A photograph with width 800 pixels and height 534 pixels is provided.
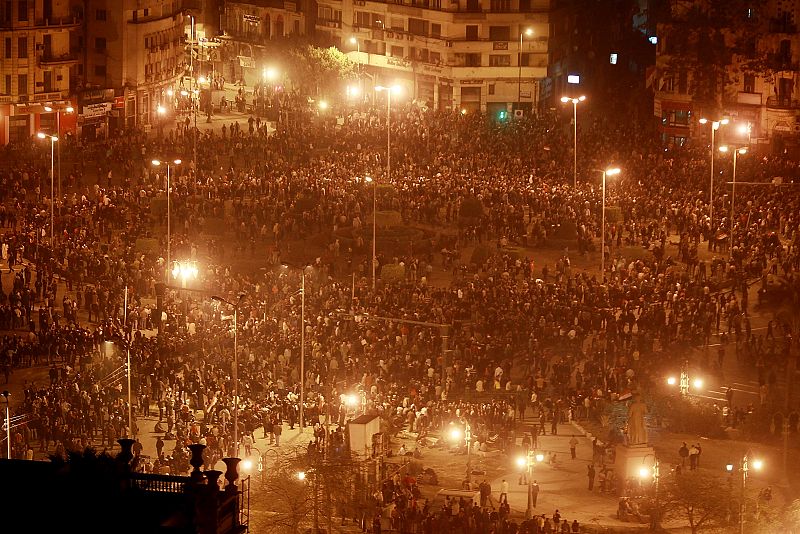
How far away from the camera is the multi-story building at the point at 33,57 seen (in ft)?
296

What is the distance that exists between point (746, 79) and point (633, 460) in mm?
51249

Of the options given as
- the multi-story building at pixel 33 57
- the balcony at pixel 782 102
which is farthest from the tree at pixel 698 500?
the multi-story building at pixel 33 57

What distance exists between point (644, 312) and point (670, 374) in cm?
372

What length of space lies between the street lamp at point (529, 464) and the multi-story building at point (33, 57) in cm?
5973

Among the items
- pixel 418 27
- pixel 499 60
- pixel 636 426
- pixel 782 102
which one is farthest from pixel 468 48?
pixel 636 426

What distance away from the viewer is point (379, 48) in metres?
89.8

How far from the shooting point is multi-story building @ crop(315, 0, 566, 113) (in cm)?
9019

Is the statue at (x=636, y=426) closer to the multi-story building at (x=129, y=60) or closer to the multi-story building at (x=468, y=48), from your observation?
the multi-story building at (x=129, y=60)

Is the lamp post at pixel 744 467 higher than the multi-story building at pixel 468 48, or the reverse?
the multi-story building at pixel 468 48

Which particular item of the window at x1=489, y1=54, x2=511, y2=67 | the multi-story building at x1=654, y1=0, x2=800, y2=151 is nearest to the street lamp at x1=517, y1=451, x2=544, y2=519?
the multi-story building at x1=654, y1=0, x2=800, y2=151

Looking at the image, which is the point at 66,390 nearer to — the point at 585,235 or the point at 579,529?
the point at 579,529

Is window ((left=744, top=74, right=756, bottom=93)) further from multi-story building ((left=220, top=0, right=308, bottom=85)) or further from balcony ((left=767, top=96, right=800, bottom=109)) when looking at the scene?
multi-story building ((left=220, top=0, right=308, bottom=85))

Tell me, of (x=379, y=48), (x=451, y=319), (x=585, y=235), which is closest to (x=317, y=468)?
(x=451, y=319)

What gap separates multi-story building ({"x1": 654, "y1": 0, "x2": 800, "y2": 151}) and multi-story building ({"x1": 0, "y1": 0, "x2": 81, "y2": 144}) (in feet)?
122
